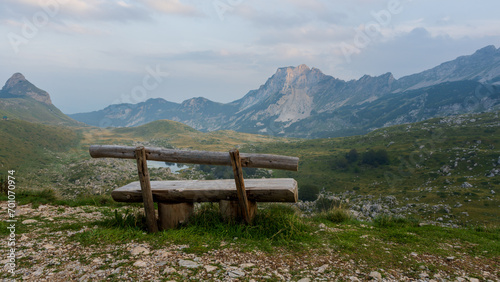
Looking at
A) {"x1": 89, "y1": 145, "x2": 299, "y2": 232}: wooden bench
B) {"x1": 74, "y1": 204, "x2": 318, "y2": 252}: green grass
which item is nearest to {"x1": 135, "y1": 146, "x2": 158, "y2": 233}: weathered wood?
{"x1": 89, "y1": 145, "x2": 299, "y2": 232}: wooden bench

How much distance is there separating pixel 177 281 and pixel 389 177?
88.0m

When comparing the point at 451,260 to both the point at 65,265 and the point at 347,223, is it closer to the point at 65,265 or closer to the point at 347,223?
the point at 347,223

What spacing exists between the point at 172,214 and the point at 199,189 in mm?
1124

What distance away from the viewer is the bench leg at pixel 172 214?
7.88 m

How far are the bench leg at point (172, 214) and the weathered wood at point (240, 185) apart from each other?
1686 millimetres

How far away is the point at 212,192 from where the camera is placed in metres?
7.70

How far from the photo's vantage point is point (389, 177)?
8138 cm

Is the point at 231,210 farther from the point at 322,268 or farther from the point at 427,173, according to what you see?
the point at 427,173

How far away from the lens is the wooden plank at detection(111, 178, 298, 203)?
7367mm

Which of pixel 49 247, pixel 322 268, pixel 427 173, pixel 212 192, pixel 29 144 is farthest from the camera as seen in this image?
pixel 29 144

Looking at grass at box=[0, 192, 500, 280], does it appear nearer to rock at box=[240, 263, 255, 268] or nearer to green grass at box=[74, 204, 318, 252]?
green grass at box=[74, 204, 318, 252]

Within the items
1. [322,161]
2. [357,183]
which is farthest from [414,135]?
[357,183]

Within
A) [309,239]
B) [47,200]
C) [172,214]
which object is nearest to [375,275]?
[309,239]

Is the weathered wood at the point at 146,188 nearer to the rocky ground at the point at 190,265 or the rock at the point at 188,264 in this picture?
the rocky ground at the point at 190,265
